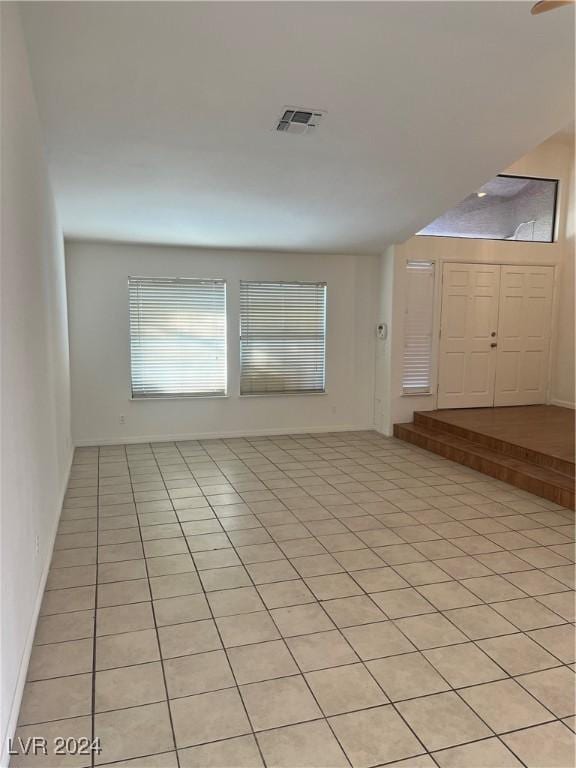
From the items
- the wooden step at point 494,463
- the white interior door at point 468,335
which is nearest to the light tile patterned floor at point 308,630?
the wooden step at point 494,463

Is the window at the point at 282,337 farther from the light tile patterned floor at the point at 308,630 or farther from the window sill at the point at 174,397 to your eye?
the light tile patterned floor at the point at 308,630

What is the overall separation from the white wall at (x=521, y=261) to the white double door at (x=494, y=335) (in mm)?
121

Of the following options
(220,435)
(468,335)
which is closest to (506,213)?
(468,335)

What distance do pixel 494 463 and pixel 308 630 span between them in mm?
3110

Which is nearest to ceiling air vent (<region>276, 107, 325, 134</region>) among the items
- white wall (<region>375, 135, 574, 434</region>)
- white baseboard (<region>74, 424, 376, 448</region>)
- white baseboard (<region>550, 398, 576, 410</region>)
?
white wall (<region>375, 135, 574, 434</region>)

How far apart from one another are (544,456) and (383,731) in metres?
3.49

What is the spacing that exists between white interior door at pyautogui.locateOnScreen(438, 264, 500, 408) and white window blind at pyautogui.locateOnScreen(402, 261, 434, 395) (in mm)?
193

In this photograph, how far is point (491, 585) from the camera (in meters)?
2.91

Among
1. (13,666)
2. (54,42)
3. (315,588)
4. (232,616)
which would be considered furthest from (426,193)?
(13,666)

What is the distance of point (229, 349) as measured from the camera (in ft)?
21.4

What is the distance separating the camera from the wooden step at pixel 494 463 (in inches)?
167

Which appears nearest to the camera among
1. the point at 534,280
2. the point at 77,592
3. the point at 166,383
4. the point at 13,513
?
the point at 13,513

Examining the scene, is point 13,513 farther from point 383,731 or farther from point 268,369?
point 268,369

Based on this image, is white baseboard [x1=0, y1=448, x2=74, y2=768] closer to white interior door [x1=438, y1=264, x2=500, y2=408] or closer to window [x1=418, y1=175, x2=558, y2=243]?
white interior door [x1=438, y1=264, x2=500, y2=408]
